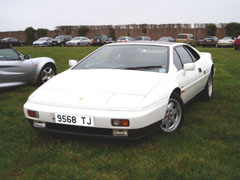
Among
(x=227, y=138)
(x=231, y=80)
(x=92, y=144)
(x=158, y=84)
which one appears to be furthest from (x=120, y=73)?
(x=231, y=80)

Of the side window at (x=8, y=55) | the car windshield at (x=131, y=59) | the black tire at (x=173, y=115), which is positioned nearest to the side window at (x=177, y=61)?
the car windshield at (x=131, y=59)

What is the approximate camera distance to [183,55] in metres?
4.67

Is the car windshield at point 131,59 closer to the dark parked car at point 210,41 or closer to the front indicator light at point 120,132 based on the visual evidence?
the front indicator light at point 120,132

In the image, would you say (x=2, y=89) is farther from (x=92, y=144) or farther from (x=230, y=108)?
(x=230, y=108)

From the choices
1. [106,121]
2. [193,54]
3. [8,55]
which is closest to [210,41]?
[193,54]

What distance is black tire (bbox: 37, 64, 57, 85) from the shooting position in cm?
704

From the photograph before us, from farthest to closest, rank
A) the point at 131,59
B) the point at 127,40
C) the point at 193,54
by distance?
the point at 127,40 < the point at 193,54 < the point at 131,59

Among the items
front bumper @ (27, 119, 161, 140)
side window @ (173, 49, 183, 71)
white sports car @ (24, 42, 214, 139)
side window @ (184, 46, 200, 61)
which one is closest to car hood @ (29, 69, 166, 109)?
white sports car @ (24, 42, 214, 139)

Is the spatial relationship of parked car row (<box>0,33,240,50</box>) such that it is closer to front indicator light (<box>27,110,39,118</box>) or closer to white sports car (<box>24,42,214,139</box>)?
white sports car (<box>24,42,214,139</box>)

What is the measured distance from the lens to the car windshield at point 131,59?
3.98 m

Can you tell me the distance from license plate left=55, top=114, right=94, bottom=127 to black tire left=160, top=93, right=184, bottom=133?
104 centimetres

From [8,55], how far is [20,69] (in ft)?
1.30

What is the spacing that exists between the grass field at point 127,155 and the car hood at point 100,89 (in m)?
0.54

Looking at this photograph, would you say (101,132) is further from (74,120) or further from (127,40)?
(127,40)
